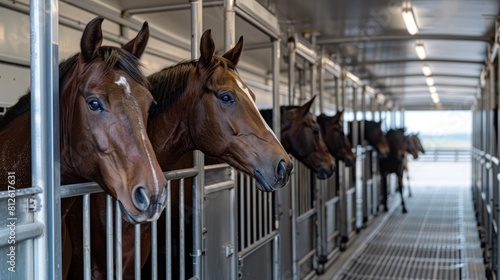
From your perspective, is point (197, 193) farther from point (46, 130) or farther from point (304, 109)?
point (304, 109)

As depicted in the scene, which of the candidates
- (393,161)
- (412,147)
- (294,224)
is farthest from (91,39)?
(412,147)

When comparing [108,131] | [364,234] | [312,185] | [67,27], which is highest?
[67,27]

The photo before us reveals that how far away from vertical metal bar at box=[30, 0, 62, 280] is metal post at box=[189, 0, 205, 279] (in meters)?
0.89

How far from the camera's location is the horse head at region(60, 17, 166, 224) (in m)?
1.38

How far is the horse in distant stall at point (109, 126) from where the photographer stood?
4.52ft

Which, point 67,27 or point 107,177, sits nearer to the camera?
point 107,177

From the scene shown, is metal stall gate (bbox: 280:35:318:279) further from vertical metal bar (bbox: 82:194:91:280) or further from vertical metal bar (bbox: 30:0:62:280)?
vertical metal bar (bbox: 30:0:62:280)

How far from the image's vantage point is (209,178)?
8.16ft

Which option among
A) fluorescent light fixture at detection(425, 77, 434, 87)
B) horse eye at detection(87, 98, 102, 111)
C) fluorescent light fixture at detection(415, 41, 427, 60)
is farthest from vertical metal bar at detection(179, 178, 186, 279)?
fluorescent light fixture at detection(425, 77, 434, 87)

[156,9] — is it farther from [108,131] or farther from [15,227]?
[15,227]

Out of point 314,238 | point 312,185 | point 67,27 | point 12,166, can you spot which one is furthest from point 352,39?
point 12,166

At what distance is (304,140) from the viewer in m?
4.04

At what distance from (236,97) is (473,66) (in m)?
6.54

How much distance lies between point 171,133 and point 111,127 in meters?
0.73
